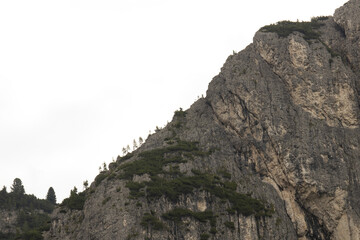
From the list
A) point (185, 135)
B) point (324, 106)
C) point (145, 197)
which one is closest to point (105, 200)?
point (145, 197)

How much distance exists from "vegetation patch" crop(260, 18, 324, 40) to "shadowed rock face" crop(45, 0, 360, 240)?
1.10 m

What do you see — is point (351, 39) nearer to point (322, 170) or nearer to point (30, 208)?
point (322, 170)

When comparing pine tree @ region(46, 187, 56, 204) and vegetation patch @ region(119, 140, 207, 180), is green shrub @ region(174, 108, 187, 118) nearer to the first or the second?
vegetation patch @ region(119, 140, 207, 180)

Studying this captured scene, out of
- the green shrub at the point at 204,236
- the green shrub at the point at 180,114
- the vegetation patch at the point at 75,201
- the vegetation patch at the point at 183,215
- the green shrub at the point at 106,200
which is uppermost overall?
the green shrub at the point at 180,114

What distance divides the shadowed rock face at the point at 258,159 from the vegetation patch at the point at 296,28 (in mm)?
1099

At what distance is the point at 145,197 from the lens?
70.2 metres

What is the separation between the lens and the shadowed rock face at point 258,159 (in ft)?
224

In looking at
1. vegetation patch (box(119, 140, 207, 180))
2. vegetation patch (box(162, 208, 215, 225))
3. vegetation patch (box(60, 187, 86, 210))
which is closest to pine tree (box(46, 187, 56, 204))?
vegetation patch (box(60, 187, 86, 210))

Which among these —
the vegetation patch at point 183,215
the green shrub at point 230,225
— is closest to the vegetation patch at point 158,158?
the vegetation patch at point 183,215

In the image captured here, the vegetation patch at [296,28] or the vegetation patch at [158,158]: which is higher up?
the vegetation patch at [296,28]

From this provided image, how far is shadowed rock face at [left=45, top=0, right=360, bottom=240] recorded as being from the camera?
224ft

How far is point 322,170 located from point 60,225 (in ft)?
153

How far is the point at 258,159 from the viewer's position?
78750mm

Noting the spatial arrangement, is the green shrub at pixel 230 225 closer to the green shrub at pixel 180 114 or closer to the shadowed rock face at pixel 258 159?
the shadowed rock face at pixel 258 159
